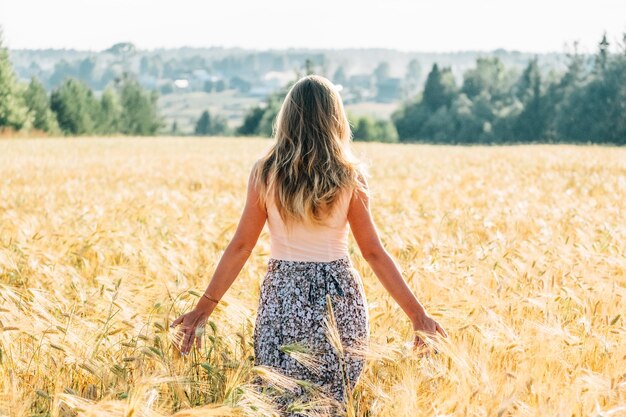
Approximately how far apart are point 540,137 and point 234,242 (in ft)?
216

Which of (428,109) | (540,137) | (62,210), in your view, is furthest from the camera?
(428,109)

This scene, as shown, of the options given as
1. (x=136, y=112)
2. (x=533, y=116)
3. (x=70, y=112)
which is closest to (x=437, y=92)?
(x=533, y=116)

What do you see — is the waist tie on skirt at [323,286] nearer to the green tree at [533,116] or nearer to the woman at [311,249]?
the woman at [311,249]

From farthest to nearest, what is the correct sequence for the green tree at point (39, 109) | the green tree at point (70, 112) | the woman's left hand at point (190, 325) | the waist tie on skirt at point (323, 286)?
the green tree at point (70, 112)
the green tree at point (39, 109)
the waist tie on skirt at point (323, 286)
the woman's left hand at point (190, 325)

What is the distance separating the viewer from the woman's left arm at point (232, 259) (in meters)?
3.27

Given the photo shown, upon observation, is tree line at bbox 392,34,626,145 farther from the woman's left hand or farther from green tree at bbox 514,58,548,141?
the woman's left hand

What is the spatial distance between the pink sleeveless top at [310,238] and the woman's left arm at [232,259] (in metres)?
0.06

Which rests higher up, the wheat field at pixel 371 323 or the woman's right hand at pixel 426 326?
the woman's right hand at pixel 426 326

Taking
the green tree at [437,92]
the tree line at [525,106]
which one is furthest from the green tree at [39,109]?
the green tree at [437,92]

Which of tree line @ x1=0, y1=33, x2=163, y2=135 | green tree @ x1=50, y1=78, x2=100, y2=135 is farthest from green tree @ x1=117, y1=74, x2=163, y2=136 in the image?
green tree @ x1=50, y1=78, x2=100, y2=135

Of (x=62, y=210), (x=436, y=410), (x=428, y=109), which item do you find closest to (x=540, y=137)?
(x=428, y=109)

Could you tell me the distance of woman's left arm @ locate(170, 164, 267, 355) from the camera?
10.7 feet

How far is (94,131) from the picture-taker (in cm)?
6850

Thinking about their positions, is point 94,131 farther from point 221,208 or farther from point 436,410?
point 436,410
